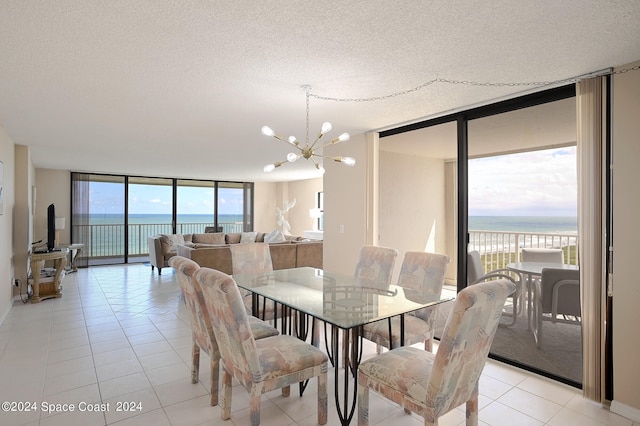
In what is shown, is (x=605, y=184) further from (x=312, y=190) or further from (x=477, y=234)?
(x=312, y=190)

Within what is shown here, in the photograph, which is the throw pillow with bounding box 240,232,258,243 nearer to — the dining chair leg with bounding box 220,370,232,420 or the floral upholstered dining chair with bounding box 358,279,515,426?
the dining chair leg with bounding box 220,370,232,420

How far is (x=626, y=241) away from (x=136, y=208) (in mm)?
9869

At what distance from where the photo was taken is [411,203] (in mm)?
5105

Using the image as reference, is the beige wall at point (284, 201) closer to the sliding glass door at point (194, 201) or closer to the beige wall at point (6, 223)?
the sliding glass door at point (194, 201)

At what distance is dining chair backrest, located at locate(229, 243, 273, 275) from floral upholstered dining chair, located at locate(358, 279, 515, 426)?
189 centimetres

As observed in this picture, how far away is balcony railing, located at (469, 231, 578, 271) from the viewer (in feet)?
9.44

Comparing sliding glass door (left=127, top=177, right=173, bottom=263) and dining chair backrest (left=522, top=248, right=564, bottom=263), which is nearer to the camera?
dining chair backrest (left=522, top=248, right=564, bottom=263)

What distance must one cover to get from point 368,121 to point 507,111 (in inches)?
52.8

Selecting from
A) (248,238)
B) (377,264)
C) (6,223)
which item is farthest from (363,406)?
(248,238)

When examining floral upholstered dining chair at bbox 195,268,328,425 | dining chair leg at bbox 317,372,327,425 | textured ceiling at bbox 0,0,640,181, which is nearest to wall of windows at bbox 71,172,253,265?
textured ceiling at bbox 0,0,640,181

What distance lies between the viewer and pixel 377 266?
3264 millimetres

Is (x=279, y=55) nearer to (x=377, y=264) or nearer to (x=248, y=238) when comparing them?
(x=377, y=264)

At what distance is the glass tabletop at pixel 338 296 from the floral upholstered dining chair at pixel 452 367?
1.01ft

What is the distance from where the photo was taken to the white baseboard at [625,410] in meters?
2.19
